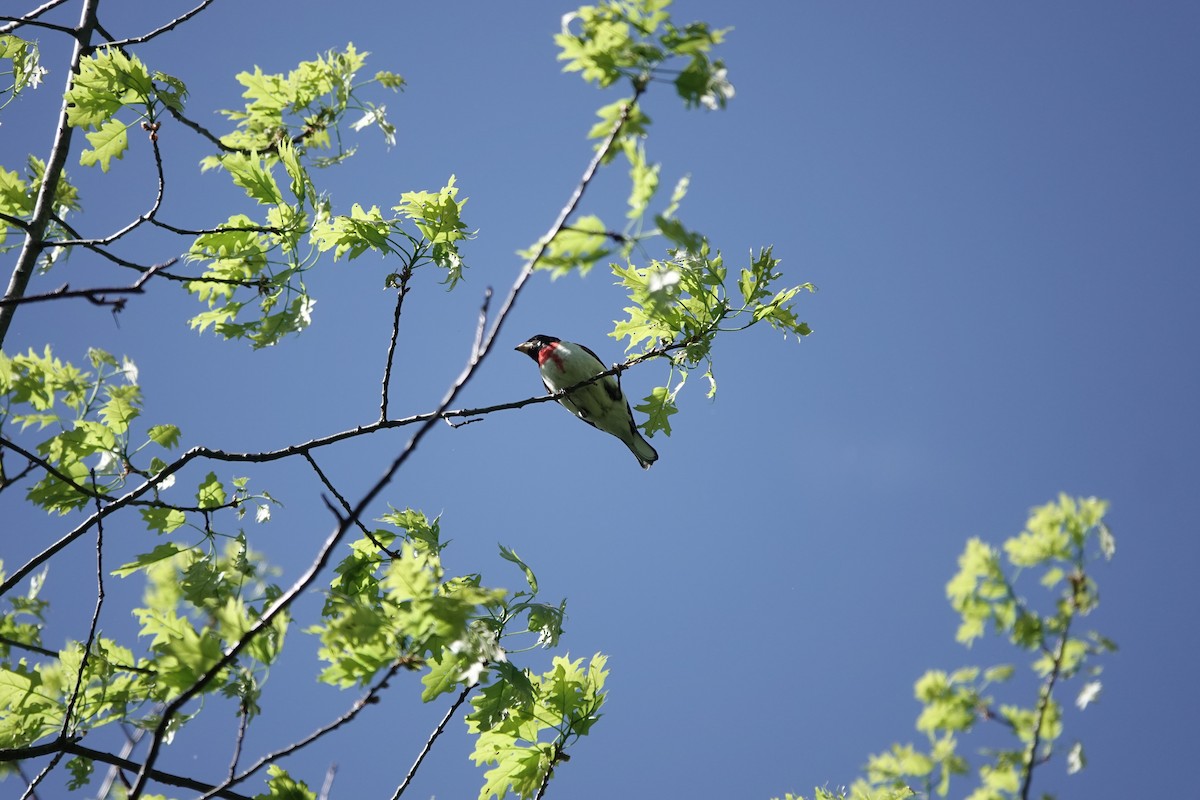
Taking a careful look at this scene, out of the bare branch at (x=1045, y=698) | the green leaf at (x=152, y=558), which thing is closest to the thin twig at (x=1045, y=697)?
the bare branch at (x=1045, y=698)

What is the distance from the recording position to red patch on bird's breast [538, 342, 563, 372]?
24.6ft

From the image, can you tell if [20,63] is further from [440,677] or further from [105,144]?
[440,677]

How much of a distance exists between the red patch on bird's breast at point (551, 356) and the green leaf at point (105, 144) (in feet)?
11.3

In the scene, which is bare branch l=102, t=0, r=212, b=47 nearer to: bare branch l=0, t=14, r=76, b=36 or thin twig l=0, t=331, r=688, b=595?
bare branch l=0, t=14, r=76, b=36

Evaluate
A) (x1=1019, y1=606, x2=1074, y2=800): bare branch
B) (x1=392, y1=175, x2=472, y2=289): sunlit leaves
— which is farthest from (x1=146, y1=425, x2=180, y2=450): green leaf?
(x1=1019, y1=606, x2=1074, y2=800): bare branch

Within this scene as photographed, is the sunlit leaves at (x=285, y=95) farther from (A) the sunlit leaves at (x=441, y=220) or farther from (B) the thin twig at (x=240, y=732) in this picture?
(B) the thin twig at (x=240, y=732)

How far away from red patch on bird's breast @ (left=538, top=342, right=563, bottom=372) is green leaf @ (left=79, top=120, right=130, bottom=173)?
3.45 m

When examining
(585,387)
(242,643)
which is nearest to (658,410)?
(585,387)

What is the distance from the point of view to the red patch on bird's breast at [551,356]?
7.48m

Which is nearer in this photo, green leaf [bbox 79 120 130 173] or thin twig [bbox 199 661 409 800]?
thin twig [bbox 199 661 409 800]

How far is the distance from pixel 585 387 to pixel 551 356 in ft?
1.39

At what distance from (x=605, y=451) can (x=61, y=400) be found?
9954cm

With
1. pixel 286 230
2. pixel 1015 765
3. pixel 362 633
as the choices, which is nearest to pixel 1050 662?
pixel 1015 765

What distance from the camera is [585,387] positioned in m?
7.36
